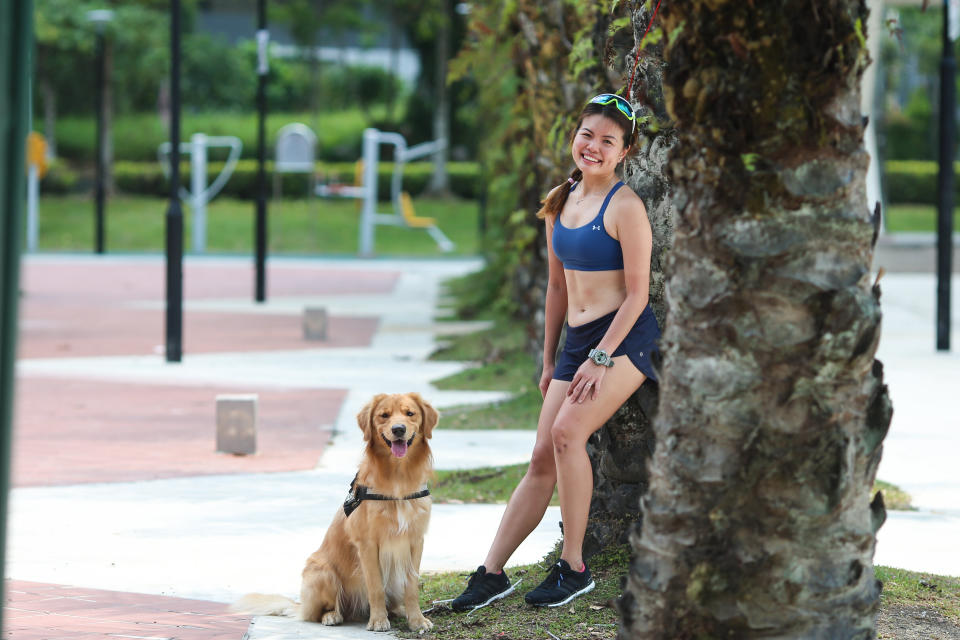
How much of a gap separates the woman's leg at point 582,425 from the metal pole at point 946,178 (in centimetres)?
1053

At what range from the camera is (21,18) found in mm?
2840

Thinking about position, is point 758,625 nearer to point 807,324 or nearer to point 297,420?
point 807,324

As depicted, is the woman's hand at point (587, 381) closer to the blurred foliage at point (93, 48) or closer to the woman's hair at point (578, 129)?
the woman's hair at point (578, 129)

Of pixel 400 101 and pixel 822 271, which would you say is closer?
pixel 822 271

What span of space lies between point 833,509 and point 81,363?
11972 millimetres

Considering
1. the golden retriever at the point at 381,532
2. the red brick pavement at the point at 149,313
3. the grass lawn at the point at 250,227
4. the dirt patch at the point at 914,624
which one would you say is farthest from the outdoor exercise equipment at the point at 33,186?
the dirt patch at the point at 914,624

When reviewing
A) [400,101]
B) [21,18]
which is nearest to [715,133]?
[21,18]

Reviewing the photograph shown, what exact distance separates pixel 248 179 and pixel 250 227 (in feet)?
16.0

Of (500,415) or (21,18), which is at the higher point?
(21,18)

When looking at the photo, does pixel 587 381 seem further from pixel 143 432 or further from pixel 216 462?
pixel 143 432

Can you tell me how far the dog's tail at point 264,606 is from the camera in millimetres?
5453

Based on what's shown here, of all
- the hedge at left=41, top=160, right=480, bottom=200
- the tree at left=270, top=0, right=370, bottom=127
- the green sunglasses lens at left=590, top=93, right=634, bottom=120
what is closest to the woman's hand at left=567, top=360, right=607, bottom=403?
the green sunglasses lens at left=590, top=93, right=634, bottom=120

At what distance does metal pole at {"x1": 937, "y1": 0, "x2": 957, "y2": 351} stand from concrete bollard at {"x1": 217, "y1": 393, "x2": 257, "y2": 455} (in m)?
8.44

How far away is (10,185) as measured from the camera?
2.82 metres
